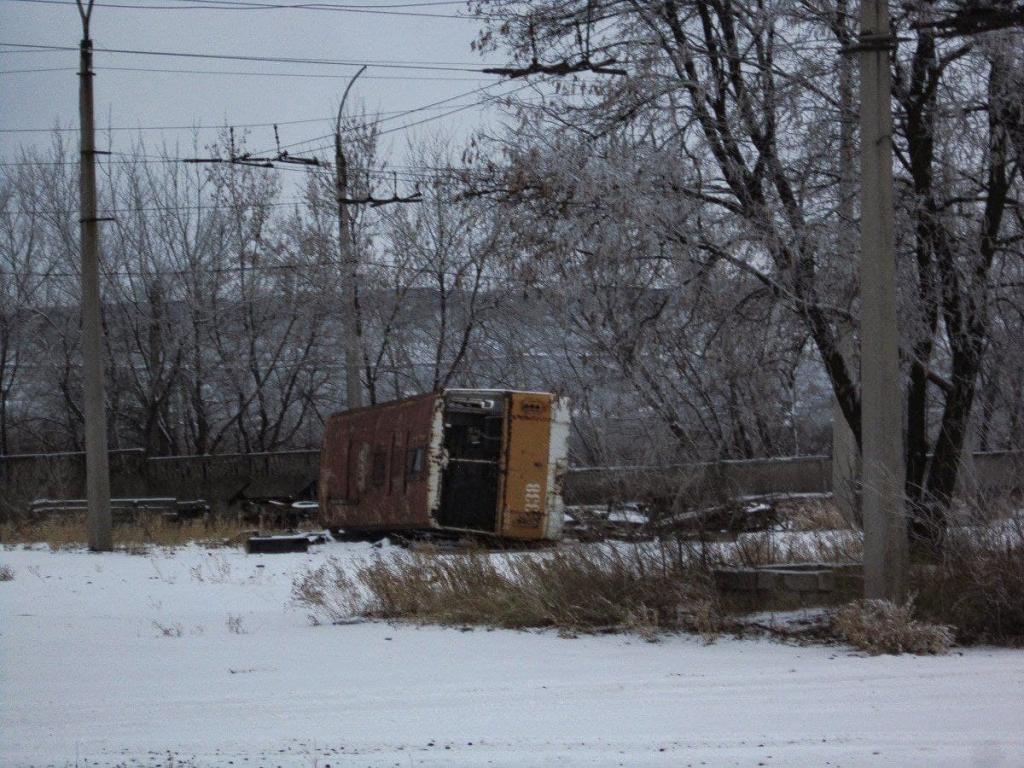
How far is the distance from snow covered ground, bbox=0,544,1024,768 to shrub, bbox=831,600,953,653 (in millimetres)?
181

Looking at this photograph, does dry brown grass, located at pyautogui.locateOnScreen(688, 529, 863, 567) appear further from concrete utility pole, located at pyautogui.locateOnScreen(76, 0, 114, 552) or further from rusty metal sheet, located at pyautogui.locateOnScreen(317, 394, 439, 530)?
concrete utility pole, located at pyautogui.locateOnScreen(76, 0, 114, 552)

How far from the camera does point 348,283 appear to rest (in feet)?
104

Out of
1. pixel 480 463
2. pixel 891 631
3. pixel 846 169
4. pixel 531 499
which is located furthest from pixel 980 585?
pixel 480 463

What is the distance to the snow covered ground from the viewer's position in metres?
6.38

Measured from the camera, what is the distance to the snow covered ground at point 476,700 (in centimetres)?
638

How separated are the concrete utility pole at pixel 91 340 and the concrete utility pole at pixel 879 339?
15.1 m

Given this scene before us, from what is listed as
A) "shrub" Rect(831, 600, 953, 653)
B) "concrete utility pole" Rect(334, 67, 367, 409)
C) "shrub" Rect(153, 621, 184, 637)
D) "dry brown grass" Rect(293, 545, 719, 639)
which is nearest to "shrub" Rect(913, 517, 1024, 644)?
"shrub" Rect(831, 600, 953, 653)

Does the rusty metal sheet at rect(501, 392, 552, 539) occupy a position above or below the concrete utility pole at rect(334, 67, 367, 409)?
below

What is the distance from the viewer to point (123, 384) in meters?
39.9

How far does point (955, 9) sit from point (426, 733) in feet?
27.5

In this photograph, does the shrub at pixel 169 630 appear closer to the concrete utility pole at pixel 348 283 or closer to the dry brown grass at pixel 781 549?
the dry brown grass at pixel 781 549

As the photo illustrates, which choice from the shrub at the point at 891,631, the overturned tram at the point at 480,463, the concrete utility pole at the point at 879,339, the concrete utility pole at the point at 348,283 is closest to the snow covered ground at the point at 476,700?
the shrub at the point at 891,631

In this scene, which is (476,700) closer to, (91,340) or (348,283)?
(91,340)

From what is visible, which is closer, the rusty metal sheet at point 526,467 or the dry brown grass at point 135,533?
the rusty metal sheet at point 526,467
